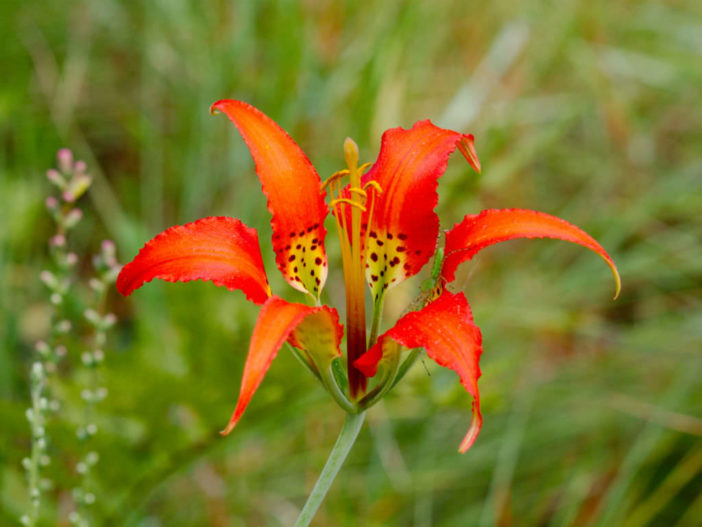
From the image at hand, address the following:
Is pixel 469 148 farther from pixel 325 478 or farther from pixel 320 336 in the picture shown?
pixel 325 478

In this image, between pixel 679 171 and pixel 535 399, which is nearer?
pixel 535 399

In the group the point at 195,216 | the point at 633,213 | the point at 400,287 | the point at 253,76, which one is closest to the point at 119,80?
the point at 253,76

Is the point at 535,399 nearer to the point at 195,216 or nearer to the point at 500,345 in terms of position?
the point at 500,345

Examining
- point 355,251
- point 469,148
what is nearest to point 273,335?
point 355,251

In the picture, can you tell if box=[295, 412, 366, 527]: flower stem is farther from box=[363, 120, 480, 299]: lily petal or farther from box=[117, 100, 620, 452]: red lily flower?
box=[363, 120, 480, 299]: lily petal

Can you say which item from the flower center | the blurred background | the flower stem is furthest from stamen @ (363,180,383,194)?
the blurred background

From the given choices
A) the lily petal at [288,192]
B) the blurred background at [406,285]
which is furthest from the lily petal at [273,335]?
the blurred background at [406,285]
